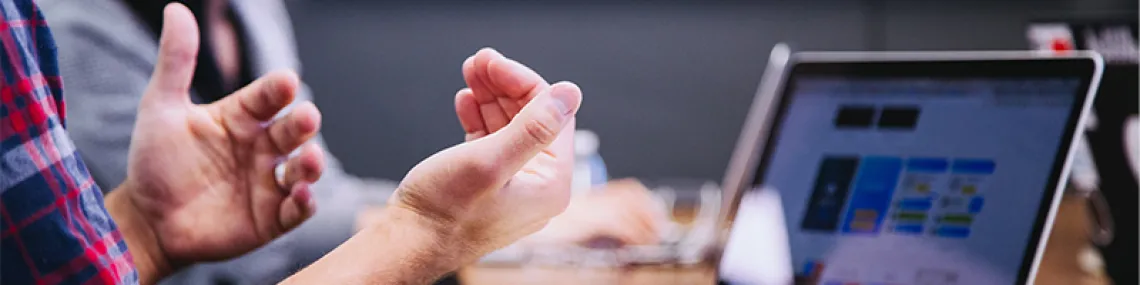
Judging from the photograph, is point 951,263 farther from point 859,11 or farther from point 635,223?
point 859,11

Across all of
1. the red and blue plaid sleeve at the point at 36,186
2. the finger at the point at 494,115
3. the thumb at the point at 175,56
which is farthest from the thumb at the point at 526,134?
the thumb at the point at 175,56

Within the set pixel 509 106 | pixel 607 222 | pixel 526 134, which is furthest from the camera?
pixel 607 222

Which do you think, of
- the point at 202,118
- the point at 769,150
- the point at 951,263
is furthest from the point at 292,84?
the point at 951,263

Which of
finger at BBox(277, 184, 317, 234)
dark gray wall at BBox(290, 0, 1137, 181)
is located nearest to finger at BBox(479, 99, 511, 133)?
finger at BBox(277, 184, 317, 234)

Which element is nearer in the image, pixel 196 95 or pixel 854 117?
pixel 854 117

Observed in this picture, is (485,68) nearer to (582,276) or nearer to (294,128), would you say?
(294,128)

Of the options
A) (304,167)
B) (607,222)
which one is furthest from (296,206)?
(607,222)

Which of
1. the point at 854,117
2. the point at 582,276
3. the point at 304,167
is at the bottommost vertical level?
the point at 582,276

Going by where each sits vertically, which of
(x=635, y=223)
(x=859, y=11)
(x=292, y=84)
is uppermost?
(x=859, y=11)

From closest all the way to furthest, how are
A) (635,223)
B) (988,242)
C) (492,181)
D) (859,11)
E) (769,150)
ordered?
(492,181)
(988,242)
(769,150)
(635,223)
(859,11)
